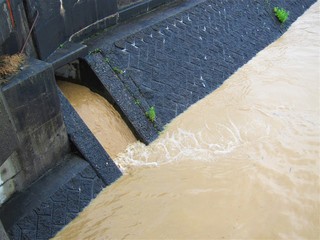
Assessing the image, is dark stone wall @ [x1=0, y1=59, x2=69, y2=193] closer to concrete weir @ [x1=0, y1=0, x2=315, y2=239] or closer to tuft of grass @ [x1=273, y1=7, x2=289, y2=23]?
concrete weir @ [x1=0, y1=0, x2=315, y2=239]

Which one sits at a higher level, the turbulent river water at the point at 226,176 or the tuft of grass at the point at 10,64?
the tuft of grass at the point at 10,64

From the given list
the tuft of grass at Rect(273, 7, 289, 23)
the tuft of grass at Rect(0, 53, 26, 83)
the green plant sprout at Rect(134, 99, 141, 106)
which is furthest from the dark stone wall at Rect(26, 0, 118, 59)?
the tuft of grass at Rect(273, 7, 289, 23)

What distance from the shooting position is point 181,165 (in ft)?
19.6

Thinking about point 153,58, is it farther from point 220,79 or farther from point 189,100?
point 220,79

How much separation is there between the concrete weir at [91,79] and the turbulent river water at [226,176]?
1.08 feet

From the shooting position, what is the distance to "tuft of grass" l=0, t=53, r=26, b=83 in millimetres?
4562

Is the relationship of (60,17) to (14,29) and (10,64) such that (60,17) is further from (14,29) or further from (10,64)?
(10,64)

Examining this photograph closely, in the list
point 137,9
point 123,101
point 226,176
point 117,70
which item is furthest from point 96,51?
point 226,176

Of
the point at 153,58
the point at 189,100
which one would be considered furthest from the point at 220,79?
the point at 153,58

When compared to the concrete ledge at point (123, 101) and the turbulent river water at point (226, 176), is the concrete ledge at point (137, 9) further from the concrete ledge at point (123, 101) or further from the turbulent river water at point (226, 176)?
the turbulent river water at point (226, 176)

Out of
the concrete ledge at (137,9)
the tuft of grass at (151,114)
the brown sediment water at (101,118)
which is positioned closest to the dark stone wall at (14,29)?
the brown sediment water at (101,118)

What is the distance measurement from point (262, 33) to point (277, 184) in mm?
5800

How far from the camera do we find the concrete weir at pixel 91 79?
4.67m

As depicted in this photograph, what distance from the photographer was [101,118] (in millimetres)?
6258
